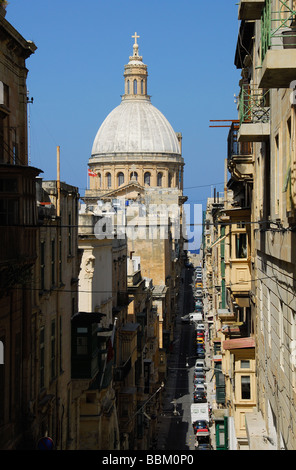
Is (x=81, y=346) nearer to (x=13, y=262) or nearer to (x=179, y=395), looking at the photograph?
(x=13, y=262)

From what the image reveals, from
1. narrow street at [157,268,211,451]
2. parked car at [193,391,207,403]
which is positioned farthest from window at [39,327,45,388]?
parked car at [193,391,207,403]

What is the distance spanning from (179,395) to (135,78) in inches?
3098

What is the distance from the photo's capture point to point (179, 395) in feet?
175

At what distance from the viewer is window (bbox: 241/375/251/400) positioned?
76.5ft

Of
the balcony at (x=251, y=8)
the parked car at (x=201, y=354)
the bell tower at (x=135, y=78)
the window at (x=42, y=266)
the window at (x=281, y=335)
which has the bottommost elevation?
the parked car at (x=201, y=354)

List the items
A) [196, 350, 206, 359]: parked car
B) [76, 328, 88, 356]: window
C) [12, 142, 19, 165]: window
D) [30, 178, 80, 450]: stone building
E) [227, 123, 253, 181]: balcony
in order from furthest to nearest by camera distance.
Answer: [196, 350, 206, 359]: parked car → [76, 328, 88, 356]: window → [227, 123, 253, 181]: balcony → [12, 142, 19, 165]: window → [30, 178, 80, 450]: stone building

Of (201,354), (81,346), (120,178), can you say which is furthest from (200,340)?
(120,178)

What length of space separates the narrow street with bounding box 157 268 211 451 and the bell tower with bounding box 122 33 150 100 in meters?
49.5

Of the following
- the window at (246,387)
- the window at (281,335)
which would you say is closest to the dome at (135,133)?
the window at (246,387)

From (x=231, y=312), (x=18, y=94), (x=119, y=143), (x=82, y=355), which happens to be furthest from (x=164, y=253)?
(x=119, y=143)

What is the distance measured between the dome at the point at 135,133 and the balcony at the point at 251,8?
100405 millimetres

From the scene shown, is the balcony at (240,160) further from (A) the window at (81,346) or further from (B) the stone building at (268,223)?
(A) the window at (81,346)

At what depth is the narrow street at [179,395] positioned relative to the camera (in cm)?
4288

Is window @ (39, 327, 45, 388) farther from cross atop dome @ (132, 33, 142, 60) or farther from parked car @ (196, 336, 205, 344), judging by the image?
cross atop dome @ (132, 33, 142, 60)
